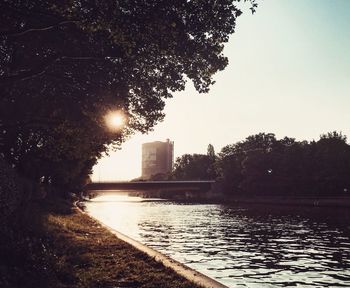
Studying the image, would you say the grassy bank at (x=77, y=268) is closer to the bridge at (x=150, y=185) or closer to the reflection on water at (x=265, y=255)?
the reflection on water at (x=265, y=255)

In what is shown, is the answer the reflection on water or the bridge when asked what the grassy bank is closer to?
the reflection on water

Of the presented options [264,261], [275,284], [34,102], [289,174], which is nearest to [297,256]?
[264,261]

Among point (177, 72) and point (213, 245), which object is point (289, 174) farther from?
point (177, 72)

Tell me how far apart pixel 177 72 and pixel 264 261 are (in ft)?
34.9

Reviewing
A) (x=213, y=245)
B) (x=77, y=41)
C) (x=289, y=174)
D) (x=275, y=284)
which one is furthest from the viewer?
(x=289, y=174)

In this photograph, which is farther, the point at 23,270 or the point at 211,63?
the point at 211,63

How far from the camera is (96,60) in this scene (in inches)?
742

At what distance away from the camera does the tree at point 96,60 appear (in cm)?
1371

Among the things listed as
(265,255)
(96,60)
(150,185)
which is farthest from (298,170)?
(96,60)

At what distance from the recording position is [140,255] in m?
16.6

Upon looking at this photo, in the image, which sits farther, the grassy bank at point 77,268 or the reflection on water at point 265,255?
the reflection on water at point 265,255

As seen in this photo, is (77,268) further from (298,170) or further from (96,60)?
(298,170)

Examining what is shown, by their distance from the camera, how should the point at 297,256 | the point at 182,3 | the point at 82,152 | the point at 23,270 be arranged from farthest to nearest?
the point at 82,152
the point at 297,256
the point at 182,3
the point at 23,270

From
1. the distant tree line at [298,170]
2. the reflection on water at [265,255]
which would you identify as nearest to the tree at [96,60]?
the reflection on water at [265,255]
